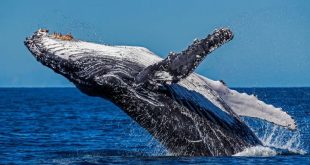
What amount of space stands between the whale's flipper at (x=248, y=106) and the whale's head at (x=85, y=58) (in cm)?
128

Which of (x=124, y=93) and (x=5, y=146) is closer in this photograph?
(x=124, y=93)

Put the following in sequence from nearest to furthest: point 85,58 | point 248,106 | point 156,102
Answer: point 156,102, point 85,58, point 248,106

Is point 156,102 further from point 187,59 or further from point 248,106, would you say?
point 248,106

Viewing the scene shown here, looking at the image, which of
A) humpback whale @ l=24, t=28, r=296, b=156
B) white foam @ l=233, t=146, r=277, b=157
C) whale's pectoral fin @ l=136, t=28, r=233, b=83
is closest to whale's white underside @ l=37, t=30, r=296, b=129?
humpback whale @ l=24, t=28, r=296, b=156

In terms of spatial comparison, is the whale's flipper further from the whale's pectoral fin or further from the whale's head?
the whale's pectoral fin

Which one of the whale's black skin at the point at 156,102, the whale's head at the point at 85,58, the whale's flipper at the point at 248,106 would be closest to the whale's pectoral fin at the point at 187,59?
the whale's black skin at the point at 156,102

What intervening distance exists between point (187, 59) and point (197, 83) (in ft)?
5.02

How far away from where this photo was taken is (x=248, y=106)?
15.3 m

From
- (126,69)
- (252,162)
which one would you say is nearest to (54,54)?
(126,69)

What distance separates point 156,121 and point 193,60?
1.48m

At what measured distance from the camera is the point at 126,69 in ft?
48.1

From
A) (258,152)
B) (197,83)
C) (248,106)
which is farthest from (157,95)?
(258,152)

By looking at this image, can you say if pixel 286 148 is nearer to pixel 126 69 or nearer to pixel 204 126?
pixel 204 126

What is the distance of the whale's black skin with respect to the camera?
47.5 ft
